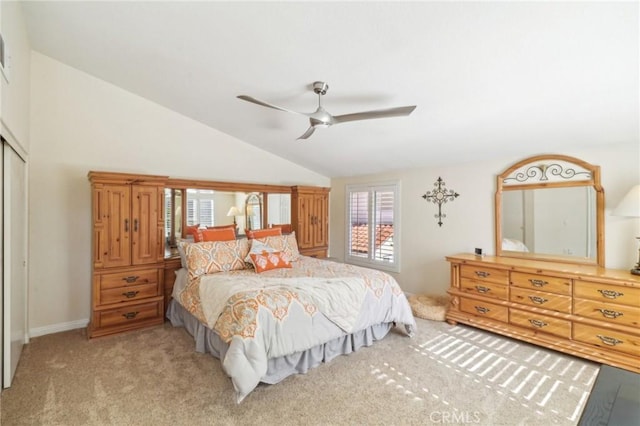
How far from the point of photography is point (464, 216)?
416 centimetres

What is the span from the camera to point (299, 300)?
2.59 metres

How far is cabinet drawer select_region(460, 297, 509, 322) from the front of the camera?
130 inches

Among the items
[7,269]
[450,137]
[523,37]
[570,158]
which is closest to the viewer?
[523,37]

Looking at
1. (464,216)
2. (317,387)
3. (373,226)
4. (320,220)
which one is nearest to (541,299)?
(464,216)

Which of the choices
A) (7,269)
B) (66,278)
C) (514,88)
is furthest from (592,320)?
(66,278)

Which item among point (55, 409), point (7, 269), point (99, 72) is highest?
point (99, 72)

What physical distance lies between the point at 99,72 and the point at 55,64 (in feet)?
1.50

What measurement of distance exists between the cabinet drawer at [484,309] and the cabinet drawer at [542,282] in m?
0.34

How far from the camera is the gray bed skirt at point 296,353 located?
98.1 inches

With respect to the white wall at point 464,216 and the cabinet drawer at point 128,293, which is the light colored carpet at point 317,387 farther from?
the white wall at point 464,216

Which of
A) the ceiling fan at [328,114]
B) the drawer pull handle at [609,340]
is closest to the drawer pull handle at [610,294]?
the drawer pull handle at [609,340]

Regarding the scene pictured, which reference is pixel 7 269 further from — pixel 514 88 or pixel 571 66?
pixel 571 66

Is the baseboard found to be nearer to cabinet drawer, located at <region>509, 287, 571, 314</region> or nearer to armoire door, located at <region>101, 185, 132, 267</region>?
armoire door, located at <region>101, 185, 132, 267</region>

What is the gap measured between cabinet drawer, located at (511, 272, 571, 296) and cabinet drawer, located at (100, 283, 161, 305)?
4.15 m
